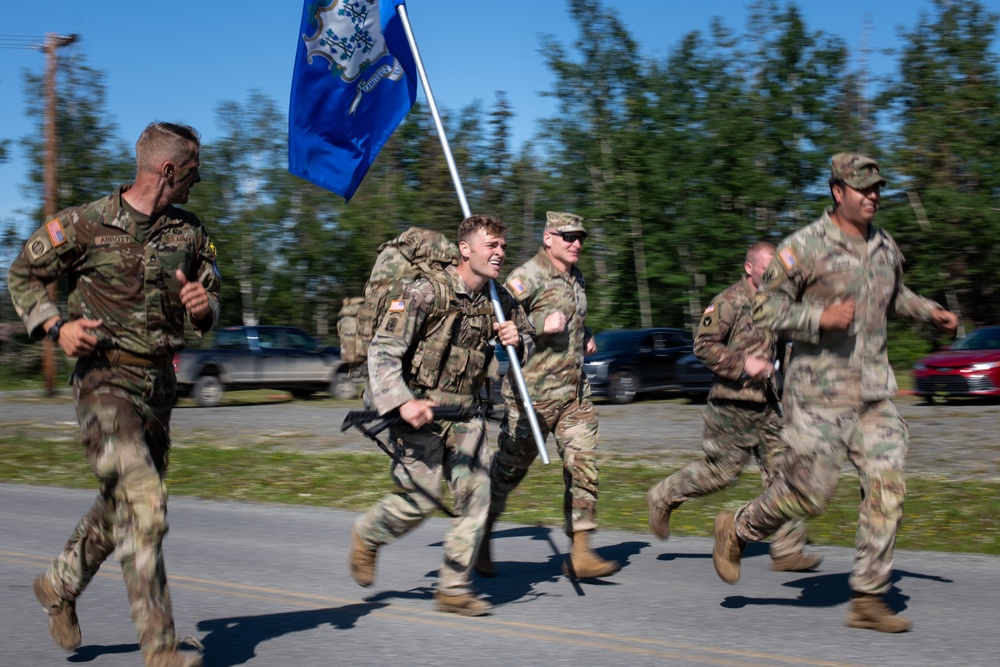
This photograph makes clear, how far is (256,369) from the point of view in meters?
25.6

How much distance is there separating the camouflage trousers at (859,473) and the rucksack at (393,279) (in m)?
1.81

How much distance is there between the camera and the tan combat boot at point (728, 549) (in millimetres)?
6062

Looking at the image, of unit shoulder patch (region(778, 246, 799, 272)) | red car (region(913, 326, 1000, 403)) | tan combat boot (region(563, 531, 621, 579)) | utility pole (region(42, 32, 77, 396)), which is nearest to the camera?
unit shoulder patch (region(778, 246, 799, 272))

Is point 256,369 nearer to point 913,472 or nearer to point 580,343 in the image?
point 913,472

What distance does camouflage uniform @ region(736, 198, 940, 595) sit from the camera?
5.59 meters

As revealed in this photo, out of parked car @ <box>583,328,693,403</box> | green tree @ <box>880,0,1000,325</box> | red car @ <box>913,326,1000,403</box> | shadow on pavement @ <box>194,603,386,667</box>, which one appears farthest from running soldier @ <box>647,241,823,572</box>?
green tree @ <box>880,0,1000,325</box>

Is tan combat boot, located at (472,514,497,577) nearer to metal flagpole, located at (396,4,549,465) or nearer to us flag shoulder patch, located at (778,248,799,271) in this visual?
metal flagpole, located at (396,4,549,465)

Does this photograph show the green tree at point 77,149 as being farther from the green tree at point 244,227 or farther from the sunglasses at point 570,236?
the sunglasses at point 570,236

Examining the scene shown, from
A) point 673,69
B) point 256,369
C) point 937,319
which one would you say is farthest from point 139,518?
point 673,69

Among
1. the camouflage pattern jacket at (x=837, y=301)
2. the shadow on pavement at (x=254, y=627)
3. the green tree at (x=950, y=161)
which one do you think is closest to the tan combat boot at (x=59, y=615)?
the shadow on pavement at (x=254, y=627)

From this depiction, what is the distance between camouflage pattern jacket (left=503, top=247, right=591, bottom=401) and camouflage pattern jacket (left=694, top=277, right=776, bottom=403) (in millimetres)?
753

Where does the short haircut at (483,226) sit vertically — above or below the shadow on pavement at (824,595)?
above

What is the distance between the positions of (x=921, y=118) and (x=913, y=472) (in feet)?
80.3

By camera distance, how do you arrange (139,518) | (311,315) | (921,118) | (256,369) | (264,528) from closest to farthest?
1. (139,518)
2. (264,528)
3. (256,369)
4. (921,118)
5. (311,315)
